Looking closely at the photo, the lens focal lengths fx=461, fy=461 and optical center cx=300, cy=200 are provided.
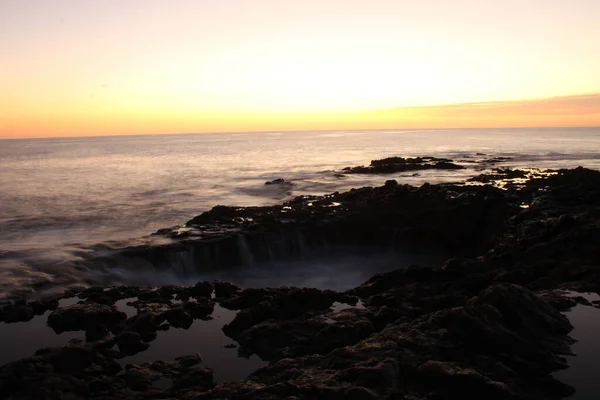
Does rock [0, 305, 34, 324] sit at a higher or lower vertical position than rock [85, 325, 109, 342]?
higher

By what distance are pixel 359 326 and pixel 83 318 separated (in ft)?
20.5

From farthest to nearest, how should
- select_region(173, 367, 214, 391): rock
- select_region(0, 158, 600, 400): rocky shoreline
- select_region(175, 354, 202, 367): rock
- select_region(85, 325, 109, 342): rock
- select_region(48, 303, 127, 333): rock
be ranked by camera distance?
1. select_region(48, 303, 127, 333): rock
2. select_region(85, 325, 109, 342): rock
3. select_region(175, 354, 202, 367): rock
4. select_region(173, 367, 214, 391): rock
5. select_region(0, 158, 600, 400): rocky shoreline

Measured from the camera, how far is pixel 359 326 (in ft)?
30.1

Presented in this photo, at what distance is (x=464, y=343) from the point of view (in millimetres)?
7500

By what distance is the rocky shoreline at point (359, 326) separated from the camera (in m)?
6.68

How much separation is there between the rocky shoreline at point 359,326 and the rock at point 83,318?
28 millimetres

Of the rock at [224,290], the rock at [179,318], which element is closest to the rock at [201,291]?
the rock at [224,290]

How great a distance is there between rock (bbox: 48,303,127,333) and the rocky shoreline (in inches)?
1.1

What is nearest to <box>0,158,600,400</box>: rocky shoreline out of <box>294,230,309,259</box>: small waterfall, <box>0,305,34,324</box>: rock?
<box>0,305,34,324</box>: rock

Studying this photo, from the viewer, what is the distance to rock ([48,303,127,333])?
1041 centimetres

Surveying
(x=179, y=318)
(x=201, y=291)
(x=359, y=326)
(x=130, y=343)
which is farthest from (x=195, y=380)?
(x=201, y=291)

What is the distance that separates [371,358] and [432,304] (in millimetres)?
3689

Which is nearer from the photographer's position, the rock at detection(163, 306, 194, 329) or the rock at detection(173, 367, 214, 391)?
the rock at detection(173, 367, 214, 391)

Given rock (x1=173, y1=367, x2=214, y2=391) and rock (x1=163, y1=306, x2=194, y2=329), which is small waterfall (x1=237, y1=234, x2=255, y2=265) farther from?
rock (x1=173, y1=367, x2=214, y2=391)
